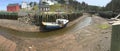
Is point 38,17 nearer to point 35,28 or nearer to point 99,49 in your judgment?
point 35,28

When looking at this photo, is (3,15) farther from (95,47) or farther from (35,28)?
(95,47)

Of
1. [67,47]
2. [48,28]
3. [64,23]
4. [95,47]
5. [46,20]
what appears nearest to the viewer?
[95,47]

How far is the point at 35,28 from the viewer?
29609mm

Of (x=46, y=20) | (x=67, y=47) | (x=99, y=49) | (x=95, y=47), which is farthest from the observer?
(x=46, y=20)

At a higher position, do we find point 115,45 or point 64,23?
point 115,45

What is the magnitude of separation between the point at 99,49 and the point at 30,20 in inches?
961

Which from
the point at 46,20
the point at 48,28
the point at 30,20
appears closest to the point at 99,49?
the point at 48,28

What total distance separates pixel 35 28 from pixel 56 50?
54.1 ft

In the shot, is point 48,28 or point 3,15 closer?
point 48,28

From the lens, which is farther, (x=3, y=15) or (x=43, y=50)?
(x=3, y=15)

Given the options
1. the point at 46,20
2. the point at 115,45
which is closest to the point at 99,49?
the point at 115,45

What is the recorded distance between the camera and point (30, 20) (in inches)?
1401

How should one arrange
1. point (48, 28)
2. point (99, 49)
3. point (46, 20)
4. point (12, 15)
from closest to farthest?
1. point (99, 49)
2. point (48, 28)
3. point (46, 20)
4. point (12, 15)

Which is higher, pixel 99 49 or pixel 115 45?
pixel 115 45
